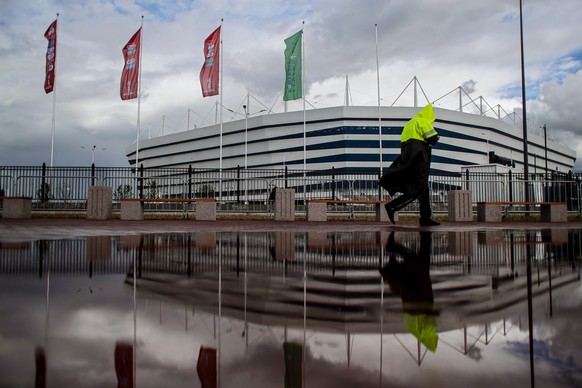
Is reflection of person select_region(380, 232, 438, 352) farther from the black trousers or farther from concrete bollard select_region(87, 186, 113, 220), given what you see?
concrete bollard select_region(87, 186, 113, 220)

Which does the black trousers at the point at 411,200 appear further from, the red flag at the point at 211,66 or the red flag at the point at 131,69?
the red flag at the point at 211,66

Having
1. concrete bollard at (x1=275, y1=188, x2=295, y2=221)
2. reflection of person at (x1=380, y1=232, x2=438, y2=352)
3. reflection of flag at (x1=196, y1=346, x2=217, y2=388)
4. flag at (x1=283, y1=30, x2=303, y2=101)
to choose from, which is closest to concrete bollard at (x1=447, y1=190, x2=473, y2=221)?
concrete bollard at (x1=275, y1=188, x2=295, y2=221)

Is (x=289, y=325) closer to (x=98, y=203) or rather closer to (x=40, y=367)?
(x=40, y=367)

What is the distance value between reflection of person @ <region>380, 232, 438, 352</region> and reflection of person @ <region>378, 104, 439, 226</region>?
4.23 metres

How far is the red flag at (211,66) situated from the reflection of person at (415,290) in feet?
75.6

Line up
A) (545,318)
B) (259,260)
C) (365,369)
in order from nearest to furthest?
(365,369) → (545,318) → (259,260)

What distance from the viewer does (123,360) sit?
1523 millimetres

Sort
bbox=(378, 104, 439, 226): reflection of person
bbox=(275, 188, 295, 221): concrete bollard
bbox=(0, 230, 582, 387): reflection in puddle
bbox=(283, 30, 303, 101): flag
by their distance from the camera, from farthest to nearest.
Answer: bbox=(283, 30, 303, 101): flag, bbox=(275, 188, 295, 221): concrete bollard, bbox=(378, 104, 439, 226): reflection of person, bbox=(0, 230, 582, 387): reflection in puddle

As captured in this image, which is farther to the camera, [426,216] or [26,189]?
[26,189]

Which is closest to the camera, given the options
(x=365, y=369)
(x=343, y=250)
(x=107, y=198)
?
(x=365, y=369)

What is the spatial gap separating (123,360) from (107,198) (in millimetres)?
14560

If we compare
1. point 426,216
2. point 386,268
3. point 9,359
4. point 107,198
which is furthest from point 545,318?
point 107,198

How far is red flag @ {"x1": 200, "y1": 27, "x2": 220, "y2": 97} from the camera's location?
26125 millimetres

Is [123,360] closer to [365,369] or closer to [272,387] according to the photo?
[272,387]
